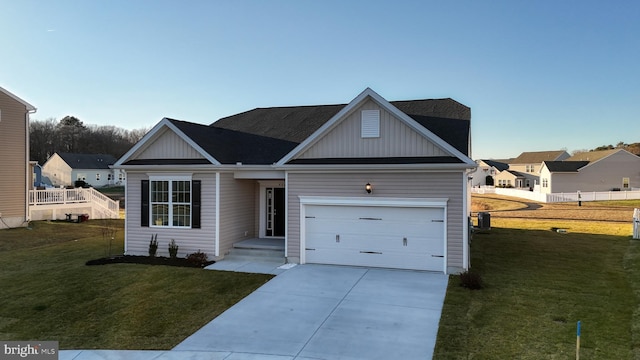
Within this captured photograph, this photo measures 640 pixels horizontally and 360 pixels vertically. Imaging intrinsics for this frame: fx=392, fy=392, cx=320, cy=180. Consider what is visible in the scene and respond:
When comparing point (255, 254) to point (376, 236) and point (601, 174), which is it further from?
point (601, 174)

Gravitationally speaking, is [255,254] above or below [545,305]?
above

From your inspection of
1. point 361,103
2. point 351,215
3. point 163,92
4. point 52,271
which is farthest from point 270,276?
point 163,92

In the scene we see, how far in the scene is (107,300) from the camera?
895 cm

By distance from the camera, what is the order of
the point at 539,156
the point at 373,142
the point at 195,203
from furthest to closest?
the point at 539,156, the point at 195,203, the point at 373,142

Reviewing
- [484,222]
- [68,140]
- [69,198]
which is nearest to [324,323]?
[484,222]

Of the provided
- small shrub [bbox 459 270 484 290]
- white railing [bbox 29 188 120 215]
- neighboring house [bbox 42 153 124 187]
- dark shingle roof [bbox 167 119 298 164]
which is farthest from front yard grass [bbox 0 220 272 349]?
neighboring house [bbox 42 153 124 187]

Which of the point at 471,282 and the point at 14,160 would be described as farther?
the point at 14,160

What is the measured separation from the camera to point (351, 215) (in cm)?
1212

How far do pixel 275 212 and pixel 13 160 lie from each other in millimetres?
15229

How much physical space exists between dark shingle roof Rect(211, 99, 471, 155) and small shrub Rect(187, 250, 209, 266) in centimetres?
580

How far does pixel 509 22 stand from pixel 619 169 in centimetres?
4228

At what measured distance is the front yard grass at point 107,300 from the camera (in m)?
7.17

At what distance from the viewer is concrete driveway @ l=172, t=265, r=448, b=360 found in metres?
6.46

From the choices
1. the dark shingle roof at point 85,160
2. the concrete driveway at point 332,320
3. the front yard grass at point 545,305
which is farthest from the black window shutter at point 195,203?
the dark shingle roof at point 85,160
